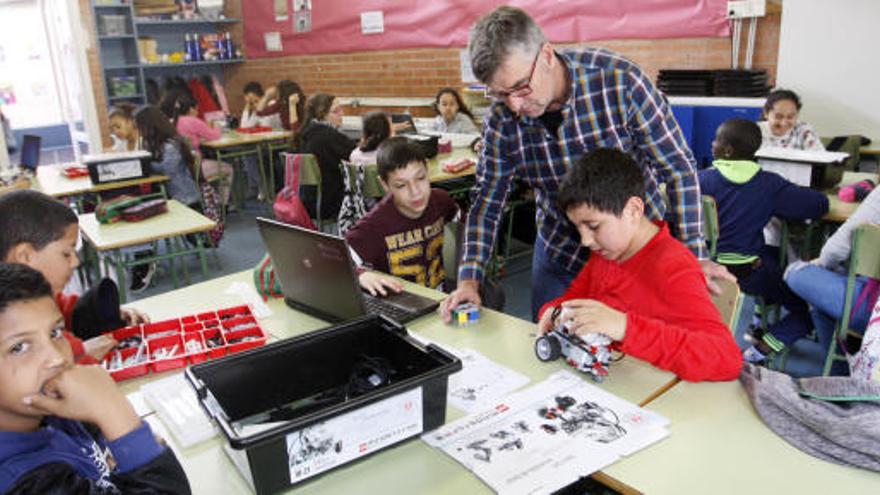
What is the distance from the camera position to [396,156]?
232cm

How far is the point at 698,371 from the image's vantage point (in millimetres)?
1340

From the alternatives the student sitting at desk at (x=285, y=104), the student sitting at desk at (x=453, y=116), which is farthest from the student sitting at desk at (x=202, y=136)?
the student sitting at desk at (x=453, y=116)

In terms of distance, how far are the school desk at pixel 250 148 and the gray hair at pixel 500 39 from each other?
500 centimetres

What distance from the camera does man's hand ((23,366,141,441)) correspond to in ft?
3.18

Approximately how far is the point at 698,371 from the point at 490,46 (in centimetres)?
85

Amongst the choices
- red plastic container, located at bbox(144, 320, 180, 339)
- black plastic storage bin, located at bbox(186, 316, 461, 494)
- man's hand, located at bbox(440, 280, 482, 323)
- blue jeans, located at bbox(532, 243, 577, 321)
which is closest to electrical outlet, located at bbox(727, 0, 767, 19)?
blue jeans, located at bbox(532, 243, 577, 321)

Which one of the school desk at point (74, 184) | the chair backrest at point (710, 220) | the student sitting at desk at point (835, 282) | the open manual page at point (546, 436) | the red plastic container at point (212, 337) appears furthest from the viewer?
the school desk at point (74, 184)

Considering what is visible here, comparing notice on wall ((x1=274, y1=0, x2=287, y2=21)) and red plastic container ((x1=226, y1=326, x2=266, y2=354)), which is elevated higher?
notice on wall ((x1=274, y1=0, x2=287, y2=21))

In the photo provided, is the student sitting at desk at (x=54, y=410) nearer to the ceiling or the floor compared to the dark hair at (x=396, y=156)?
nearer to the floor

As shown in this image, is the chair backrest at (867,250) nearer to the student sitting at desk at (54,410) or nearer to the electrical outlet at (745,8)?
the student sitting at desk at (54,410)

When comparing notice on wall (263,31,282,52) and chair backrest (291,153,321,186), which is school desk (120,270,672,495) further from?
notice on wall (263,31,282,52)

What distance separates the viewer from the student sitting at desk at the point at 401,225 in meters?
2.29

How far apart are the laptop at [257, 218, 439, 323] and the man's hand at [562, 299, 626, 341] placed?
531mm

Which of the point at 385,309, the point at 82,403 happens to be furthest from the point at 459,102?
the point at 82,403
